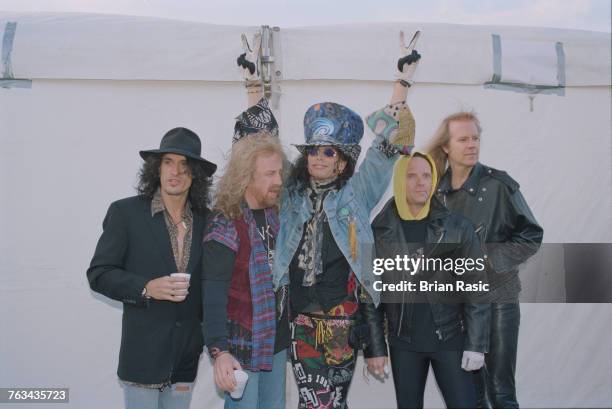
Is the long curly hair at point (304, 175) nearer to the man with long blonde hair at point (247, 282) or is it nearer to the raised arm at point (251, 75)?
the man with long blonde hair at point (247, 282)

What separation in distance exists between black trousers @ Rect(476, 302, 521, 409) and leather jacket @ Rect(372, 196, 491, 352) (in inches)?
18.3

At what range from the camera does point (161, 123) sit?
142 inches

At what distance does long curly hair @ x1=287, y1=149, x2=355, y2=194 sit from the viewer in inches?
106

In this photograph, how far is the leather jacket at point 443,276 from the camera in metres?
2.53

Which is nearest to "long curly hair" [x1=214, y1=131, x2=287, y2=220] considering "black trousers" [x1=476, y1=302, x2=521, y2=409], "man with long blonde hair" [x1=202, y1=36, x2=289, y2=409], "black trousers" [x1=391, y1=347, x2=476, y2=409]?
"man with long blonde hair" [x1=202, y1=36, x2=289, y2=409]

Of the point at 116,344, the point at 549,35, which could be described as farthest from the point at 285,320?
the point at 549,35

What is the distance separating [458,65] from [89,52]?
6.54 feet

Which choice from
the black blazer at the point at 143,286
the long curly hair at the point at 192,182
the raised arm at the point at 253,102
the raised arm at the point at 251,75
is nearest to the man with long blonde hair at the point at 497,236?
the raised arm at the point at 253,102

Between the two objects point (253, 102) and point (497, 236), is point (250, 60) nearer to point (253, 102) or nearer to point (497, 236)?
point (253, 102)

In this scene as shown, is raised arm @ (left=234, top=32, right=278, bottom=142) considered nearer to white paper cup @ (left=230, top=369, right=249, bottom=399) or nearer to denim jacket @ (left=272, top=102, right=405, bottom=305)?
denim jacket @ (left=272, top=102, right=405, bottom=305)

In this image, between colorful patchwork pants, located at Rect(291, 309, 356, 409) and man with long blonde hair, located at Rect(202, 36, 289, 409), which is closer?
man with long blonde hair, located at Rect(202, 36, 289, 409)

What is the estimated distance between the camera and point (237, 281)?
2494 millimetres

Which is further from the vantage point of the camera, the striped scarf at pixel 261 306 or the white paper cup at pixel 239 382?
the striped scarf at pixel 261 306

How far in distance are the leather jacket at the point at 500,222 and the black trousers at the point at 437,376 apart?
21.9 inches
